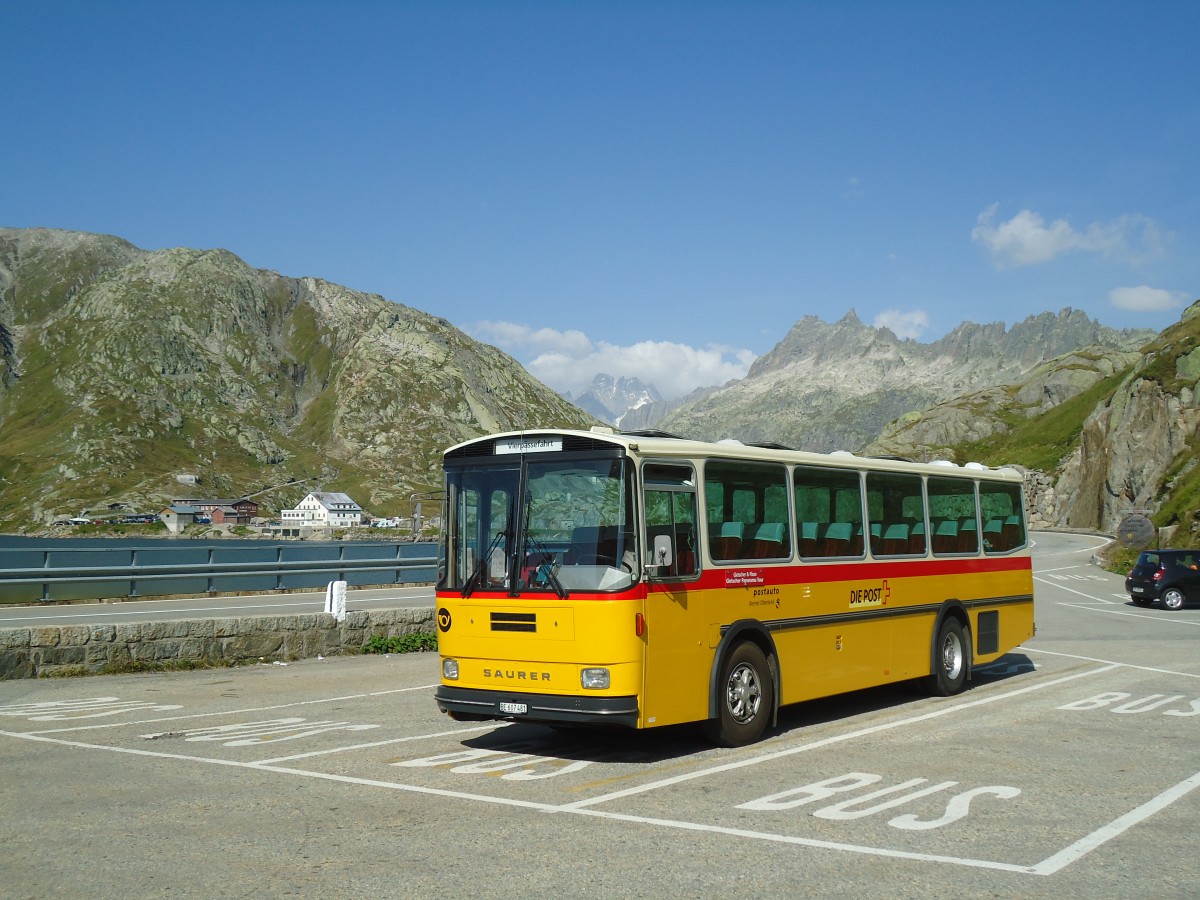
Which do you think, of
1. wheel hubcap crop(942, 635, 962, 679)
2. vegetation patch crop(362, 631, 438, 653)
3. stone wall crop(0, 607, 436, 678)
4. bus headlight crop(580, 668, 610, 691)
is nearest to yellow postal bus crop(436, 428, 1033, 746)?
bus headlight crop(580, 668, 610, 691)

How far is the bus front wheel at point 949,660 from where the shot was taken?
1375cm

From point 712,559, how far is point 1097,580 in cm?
4015

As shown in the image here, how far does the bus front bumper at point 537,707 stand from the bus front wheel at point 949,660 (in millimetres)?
6156

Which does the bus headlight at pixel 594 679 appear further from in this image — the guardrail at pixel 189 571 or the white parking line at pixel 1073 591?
the white parking line at pixel 1073 591

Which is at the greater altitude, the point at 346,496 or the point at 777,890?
the point at 346,496

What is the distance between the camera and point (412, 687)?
14.7m

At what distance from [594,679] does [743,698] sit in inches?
73.4

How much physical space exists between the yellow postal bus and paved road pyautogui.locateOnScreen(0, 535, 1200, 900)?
0.58m

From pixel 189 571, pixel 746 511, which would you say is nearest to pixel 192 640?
pixel 189 571

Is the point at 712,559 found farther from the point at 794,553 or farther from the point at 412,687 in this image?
the point at 412,687

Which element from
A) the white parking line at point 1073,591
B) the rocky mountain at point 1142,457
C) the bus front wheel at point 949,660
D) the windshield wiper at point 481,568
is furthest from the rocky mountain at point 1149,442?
the windshield wiper at point 481,568

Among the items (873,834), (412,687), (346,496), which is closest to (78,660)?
(412,687)

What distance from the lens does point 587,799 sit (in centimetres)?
794

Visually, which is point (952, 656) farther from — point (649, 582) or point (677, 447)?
point (649, 582)
